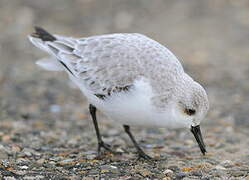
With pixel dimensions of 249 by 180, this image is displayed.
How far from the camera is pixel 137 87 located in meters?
6.23

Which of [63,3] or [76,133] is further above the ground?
[63,3]

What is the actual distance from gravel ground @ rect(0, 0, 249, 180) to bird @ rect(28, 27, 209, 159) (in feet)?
1.83

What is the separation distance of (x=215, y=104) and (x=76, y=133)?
278 centimetres

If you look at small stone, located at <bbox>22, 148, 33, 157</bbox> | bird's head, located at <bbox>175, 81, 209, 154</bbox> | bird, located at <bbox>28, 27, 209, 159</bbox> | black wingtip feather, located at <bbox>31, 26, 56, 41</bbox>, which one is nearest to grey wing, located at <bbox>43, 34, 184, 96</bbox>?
bird, located at <bbox>28, 27, 209, 159</bbox>

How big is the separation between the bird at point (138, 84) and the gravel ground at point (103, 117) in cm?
56

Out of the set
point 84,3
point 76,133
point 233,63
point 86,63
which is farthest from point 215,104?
point 84,3

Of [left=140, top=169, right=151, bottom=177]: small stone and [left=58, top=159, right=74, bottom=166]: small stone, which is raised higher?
[left=58, top=159, right=74, bottom=166]: small stone

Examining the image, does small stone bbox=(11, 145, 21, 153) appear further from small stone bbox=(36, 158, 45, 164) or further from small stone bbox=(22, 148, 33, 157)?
small stone bbox=(36, 158, 45, 164)

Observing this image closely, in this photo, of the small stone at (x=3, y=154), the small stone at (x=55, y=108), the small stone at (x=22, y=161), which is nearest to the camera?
the small stone at (x=22, y=161)

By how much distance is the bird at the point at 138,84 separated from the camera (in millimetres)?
6219

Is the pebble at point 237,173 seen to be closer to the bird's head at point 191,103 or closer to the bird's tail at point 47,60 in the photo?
the bird's head at point 191,103

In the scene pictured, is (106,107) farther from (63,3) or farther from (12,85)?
(63,3)

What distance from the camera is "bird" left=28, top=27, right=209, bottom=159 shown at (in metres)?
6.22

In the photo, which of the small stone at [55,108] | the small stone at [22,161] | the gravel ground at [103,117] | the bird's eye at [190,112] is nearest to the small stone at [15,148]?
the gravel ground at [103,117]
